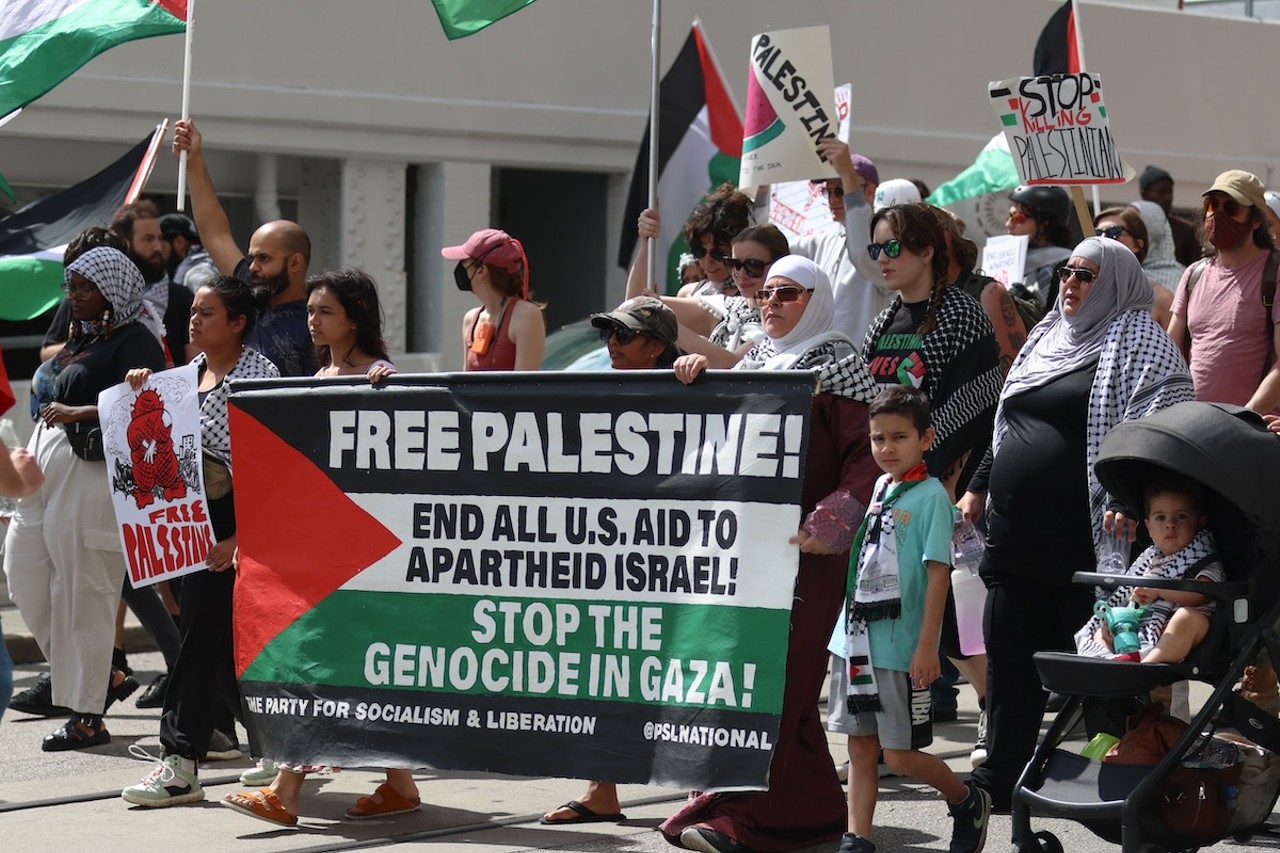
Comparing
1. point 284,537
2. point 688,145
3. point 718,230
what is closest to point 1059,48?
point 688,145

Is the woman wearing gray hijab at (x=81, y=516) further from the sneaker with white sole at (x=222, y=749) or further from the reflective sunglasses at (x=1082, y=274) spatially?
the reflective sunglasses at (x=1082, y=274)

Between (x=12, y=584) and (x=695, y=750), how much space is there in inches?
149

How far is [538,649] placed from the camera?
6328mm

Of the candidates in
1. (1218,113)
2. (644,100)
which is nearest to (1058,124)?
(644,100)

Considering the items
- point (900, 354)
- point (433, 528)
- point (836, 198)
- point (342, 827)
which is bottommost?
point (342, 827)

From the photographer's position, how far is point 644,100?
16703mm

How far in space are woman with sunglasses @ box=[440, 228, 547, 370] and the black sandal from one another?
2.17 metres

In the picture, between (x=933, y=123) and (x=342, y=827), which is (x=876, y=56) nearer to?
(x=933, y=123)

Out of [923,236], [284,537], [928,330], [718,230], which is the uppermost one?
[718,230]

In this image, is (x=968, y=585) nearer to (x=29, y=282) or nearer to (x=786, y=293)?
(x=786, y=293)

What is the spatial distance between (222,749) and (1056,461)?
356 centimetres

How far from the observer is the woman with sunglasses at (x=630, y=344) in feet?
21.4

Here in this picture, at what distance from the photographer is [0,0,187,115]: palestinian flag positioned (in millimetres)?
9383

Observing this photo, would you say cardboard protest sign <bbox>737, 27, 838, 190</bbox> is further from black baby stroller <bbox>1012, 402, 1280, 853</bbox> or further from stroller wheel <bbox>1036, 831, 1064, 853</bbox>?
stroller wheel <bbox>1036, 831, 1064, 853</bbox>
